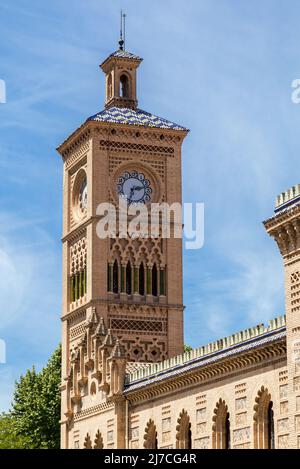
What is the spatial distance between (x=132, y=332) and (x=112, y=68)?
14.8 meters

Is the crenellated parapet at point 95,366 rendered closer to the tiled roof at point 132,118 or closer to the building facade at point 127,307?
the building facade at point 127,307

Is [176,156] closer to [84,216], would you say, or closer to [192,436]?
[84,216]

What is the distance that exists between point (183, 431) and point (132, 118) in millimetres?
21703

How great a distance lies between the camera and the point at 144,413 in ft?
185

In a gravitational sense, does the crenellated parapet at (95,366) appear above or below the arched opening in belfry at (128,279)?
below

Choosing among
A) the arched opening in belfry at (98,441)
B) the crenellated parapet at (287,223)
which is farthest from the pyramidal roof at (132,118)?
the crenellated parapet at (287,223)

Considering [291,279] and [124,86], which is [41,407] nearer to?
[124,86]

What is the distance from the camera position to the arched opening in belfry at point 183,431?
52.2 m

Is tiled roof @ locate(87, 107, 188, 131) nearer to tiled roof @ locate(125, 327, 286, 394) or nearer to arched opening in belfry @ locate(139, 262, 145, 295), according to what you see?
arched opening in belfry @ locate(139, 262, 145, 295)

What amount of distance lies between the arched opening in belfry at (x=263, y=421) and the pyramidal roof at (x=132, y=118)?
25.7m

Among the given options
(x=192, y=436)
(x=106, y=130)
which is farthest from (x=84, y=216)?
(x=192, y=436)

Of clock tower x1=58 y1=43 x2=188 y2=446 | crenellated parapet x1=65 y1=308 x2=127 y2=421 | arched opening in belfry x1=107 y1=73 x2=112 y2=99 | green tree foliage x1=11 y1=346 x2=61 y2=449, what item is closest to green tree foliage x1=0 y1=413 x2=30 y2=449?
green tree foliage x1=11 y1=346 x2=61 y2=449

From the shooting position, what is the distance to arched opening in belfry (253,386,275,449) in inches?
1786
